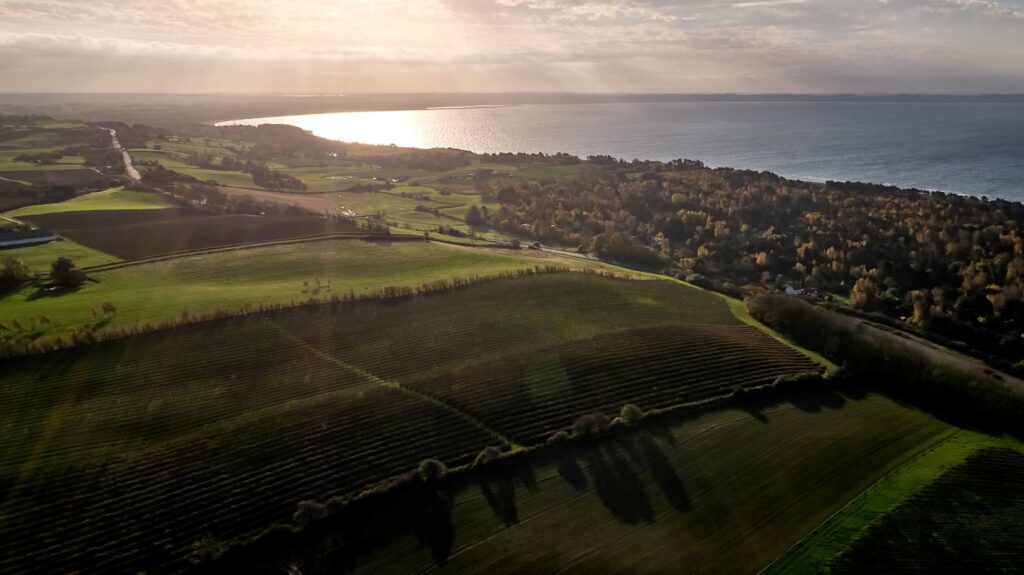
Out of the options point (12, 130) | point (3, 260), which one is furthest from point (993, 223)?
point (12, 130)

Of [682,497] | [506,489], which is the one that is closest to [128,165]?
[506,489]

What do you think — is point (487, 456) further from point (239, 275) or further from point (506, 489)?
point (239, 275)

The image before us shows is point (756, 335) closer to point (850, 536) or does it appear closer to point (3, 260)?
point (850, 536)

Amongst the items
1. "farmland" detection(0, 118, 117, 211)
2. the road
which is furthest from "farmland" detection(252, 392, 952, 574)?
the road

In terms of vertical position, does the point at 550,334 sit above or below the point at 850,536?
above

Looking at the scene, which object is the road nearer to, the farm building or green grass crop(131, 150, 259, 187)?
green grass crop(131, 150, 259, 187)

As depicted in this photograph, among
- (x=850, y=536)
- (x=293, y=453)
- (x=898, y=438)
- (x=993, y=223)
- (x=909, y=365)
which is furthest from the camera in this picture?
(x=993, y=223)

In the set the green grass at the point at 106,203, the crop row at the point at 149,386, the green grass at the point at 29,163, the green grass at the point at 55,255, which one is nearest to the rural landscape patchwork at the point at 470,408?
the crop row at the point at 149,386
